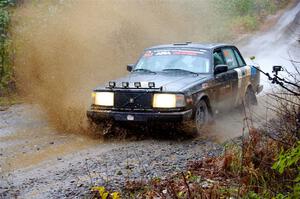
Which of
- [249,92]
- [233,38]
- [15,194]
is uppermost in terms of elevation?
[233,38]

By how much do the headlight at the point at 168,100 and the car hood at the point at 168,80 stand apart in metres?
0.10

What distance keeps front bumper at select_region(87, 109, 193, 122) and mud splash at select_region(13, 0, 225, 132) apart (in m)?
0.71

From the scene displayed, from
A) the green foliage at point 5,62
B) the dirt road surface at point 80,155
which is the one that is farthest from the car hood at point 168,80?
the green foliage at point 5,62

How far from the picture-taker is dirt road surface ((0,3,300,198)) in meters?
5.76

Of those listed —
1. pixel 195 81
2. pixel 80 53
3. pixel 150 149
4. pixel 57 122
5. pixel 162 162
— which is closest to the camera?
pixel 162 162

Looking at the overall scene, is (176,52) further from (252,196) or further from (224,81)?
(252,196)

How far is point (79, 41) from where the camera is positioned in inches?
644

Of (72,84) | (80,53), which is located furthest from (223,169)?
(80,53)

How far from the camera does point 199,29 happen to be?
998 inches

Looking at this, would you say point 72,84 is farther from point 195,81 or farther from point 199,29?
point 199,29

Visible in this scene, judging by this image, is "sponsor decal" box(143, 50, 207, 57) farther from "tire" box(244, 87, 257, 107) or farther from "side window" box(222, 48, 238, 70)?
"tire" box(244, 87, 257, 107)

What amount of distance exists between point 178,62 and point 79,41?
772cm

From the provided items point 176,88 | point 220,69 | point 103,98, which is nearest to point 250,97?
point 220,69

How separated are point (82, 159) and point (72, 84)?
6286 millimetres
